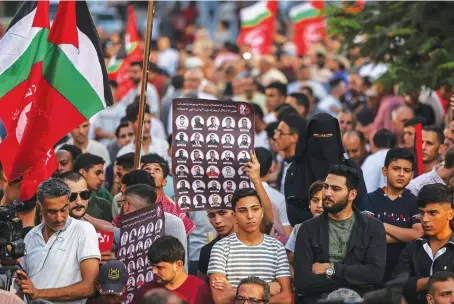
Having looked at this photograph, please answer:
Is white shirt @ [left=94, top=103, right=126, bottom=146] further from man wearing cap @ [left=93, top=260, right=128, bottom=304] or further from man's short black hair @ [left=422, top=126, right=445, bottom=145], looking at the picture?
man wearing cap @ [left=93, top=260, right=128, bottom=304]

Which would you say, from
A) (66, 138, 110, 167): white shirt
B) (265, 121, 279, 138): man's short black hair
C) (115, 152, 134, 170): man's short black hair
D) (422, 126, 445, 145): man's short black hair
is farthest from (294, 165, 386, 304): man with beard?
(66, 138, 110, 167): white shirt

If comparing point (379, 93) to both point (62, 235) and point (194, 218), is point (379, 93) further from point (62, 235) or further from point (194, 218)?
point (62, 235)

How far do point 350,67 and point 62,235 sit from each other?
1660cm

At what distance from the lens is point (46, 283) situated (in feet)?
36.3

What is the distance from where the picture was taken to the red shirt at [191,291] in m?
10.9

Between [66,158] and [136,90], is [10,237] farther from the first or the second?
[136,90]

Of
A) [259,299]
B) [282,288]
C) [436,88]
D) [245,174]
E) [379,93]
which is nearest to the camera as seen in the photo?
[259,299]

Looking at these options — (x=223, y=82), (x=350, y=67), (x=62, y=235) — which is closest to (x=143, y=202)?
(x=62, y=235)

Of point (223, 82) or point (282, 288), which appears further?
point (223, 82)

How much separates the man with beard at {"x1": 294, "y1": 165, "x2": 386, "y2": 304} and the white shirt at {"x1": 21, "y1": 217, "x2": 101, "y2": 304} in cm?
174

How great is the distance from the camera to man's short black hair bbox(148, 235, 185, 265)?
1079cm

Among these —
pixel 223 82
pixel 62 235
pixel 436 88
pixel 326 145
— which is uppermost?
pixel 223 82

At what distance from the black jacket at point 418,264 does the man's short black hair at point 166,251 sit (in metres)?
1.83

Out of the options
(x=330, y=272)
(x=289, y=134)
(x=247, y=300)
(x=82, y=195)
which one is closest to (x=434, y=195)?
(x=330, y=272)
